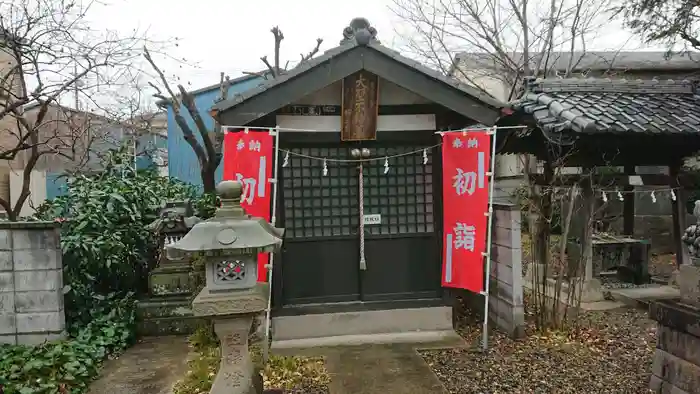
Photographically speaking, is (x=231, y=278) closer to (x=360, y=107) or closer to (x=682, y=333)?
(x=360, y=107)

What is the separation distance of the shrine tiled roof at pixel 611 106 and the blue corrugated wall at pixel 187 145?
42.5 ft

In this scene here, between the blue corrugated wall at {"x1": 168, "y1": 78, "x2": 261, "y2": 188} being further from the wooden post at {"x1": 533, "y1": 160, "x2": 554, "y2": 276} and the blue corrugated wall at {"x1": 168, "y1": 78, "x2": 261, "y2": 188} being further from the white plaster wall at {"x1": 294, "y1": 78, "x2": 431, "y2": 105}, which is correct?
the wooden post at {"x1": 533, "y1": 160, "x2": 554, "y2": 276}

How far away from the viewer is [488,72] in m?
21.3

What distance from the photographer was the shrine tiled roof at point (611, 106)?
26.9 ft

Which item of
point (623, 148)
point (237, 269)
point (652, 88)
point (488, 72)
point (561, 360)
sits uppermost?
point (488, 72)

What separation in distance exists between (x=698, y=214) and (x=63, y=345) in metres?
8.33

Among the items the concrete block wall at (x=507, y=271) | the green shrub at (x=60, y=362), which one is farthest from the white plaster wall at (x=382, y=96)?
the green shrub at (x=60, y=362)

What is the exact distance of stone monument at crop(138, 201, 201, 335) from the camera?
9148 mm

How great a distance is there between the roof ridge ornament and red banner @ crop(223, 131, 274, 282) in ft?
6.51

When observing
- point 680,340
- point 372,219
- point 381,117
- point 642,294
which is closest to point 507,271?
point 372,219

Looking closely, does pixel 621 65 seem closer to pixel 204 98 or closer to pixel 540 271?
pixel 540 271

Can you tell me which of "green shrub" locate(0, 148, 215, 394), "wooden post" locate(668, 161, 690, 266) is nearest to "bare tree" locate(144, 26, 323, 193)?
"green shrub" locate(0, 148, 215, 394)

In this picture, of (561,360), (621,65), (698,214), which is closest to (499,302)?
(561,360)

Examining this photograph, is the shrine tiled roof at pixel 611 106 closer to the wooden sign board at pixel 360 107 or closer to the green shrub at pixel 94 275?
the wooden sign board at pixel 360 107
